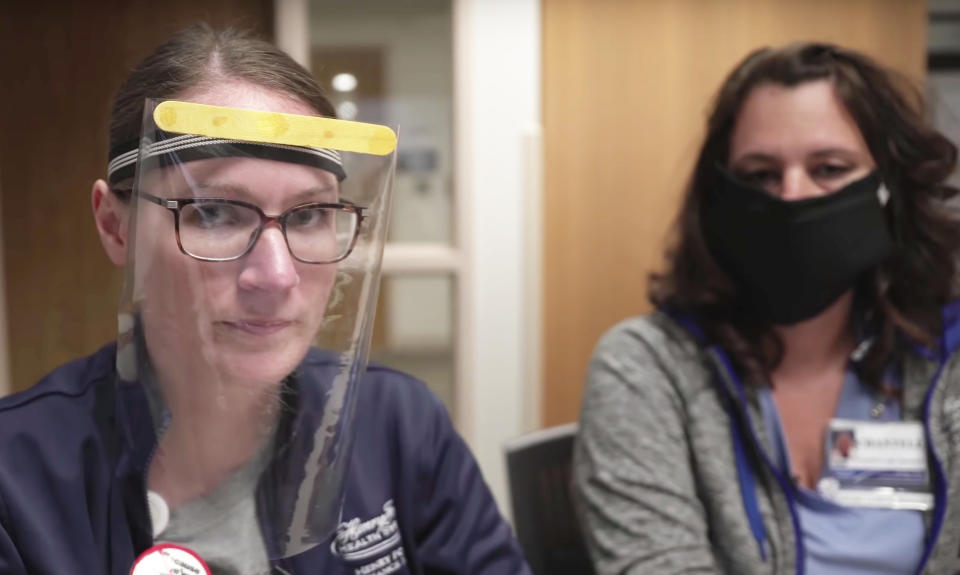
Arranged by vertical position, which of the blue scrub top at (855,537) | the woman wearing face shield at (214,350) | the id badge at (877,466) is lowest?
the blue scrub top at (855,537)

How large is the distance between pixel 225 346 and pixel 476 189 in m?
1.57

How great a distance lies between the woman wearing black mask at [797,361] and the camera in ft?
3.67

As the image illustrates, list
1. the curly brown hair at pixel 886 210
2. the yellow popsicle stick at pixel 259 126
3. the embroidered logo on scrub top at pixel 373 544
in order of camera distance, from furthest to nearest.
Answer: the curly brown hair at pixel 886 210 → the embroidered logo on scrub top at pixel 373 544 → the yellow popsicle stick at pixel 259 126

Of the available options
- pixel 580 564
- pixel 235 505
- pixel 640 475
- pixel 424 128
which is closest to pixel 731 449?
pixel 640 475

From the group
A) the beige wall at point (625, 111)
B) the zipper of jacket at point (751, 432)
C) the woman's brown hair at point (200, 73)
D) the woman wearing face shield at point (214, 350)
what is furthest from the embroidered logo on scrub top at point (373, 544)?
the beige wall at point (625, 111)

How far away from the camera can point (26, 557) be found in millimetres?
657

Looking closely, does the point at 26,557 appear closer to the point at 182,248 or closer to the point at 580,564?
the point at 182,248

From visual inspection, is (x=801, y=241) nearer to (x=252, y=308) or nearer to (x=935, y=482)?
(x=935, y=482)

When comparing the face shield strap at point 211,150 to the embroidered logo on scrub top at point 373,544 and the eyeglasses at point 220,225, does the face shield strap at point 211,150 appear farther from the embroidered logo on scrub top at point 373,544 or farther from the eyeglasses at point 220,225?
the embroidered logo on scrub top at point 373,544

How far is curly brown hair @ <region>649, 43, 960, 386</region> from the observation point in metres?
1.22

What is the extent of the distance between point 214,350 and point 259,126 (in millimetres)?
222

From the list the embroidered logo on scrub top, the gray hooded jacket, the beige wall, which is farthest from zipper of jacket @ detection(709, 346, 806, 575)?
the beige wall

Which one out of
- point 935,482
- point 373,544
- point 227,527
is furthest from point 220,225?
point 935,482

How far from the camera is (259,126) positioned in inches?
24.8
